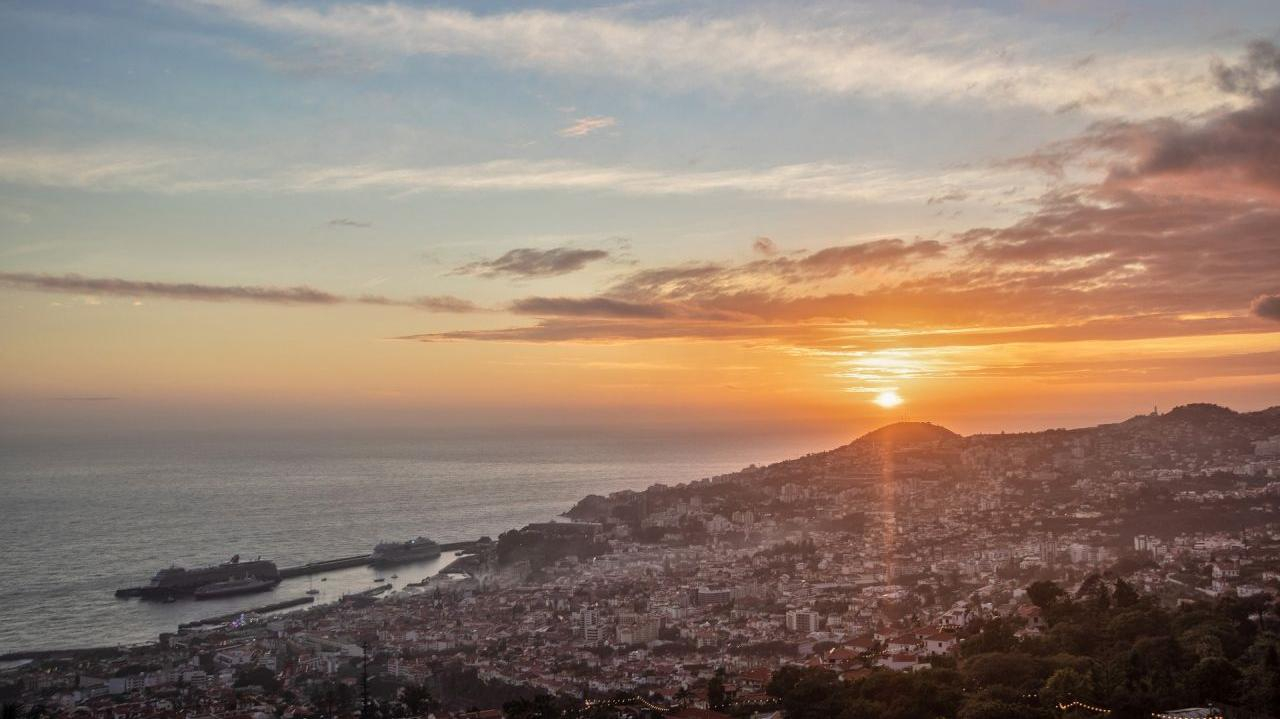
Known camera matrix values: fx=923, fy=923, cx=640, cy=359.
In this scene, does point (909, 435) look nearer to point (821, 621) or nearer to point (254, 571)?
point (821, 621)

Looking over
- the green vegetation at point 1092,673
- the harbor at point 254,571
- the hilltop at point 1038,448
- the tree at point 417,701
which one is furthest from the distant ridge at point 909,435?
the tree at point 417,701

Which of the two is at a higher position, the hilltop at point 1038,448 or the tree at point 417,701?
the hilltop at point 1038,448

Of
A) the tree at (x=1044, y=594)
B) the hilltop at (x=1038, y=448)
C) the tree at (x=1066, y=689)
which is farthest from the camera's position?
the hilltop at (x=1038, y=448)

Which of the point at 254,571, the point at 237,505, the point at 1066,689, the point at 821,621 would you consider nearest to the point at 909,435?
the point at 821,621

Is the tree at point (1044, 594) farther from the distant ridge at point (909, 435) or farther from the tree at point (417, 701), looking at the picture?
the distant ridge at point (909, 435)

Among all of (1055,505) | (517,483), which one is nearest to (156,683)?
(1055,505)

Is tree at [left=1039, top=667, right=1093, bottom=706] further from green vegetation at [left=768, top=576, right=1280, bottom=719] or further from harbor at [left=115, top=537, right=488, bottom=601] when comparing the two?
harbor at [left=115, top=537, right=488, bottom=601]

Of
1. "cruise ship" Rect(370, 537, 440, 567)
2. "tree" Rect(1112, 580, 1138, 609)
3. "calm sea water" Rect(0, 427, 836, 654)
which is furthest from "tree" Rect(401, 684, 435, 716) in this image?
"cruise ship" Rect(370, 537, 440, 567)
